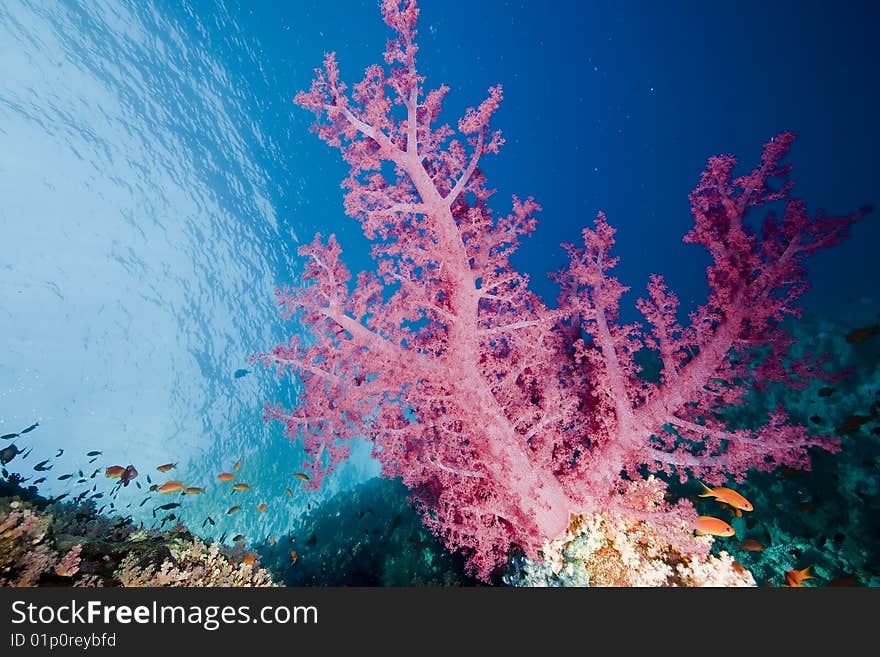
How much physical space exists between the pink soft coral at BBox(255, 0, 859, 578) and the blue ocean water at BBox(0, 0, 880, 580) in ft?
68.1

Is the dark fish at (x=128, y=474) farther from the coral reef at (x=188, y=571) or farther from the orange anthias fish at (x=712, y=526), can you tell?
the orange anthias fish at (x=712, y=526)

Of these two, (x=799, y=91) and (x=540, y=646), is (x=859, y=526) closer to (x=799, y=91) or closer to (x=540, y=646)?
(x=540, y=646)

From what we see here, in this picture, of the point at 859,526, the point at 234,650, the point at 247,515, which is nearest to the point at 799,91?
the point at 859,526

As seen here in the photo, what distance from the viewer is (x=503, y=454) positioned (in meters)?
4.46

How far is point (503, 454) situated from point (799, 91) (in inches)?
4507

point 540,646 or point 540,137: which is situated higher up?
point 540,137

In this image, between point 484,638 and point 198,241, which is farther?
point 198,241

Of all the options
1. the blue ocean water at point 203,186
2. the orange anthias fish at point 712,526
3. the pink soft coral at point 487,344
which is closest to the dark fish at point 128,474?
the pink soft coral at point 487,344

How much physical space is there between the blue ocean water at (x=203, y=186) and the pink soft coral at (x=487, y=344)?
20.7 m

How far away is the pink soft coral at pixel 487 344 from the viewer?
4.40m

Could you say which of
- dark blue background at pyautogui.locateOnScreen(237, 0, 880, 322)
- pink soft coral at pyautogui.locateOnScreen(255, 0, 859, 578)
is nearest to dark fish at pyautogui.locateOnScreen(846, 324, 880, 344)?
pink soft coral at pyautogui.locateOnScreen(255, 0, 859, 578)

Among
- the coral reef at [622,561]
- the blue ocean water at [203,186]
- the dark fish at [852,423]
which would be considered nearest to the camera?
the coral reef at [622,561]

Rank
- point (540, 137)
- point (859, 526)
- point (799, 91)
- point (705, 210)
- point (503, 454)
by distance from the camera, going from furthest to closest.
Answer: point (540, 137)
point (799, 91)
point (859, 526)
point (705, 210)
point (503, 454)

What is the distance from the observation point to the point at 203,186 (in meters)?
31.4
